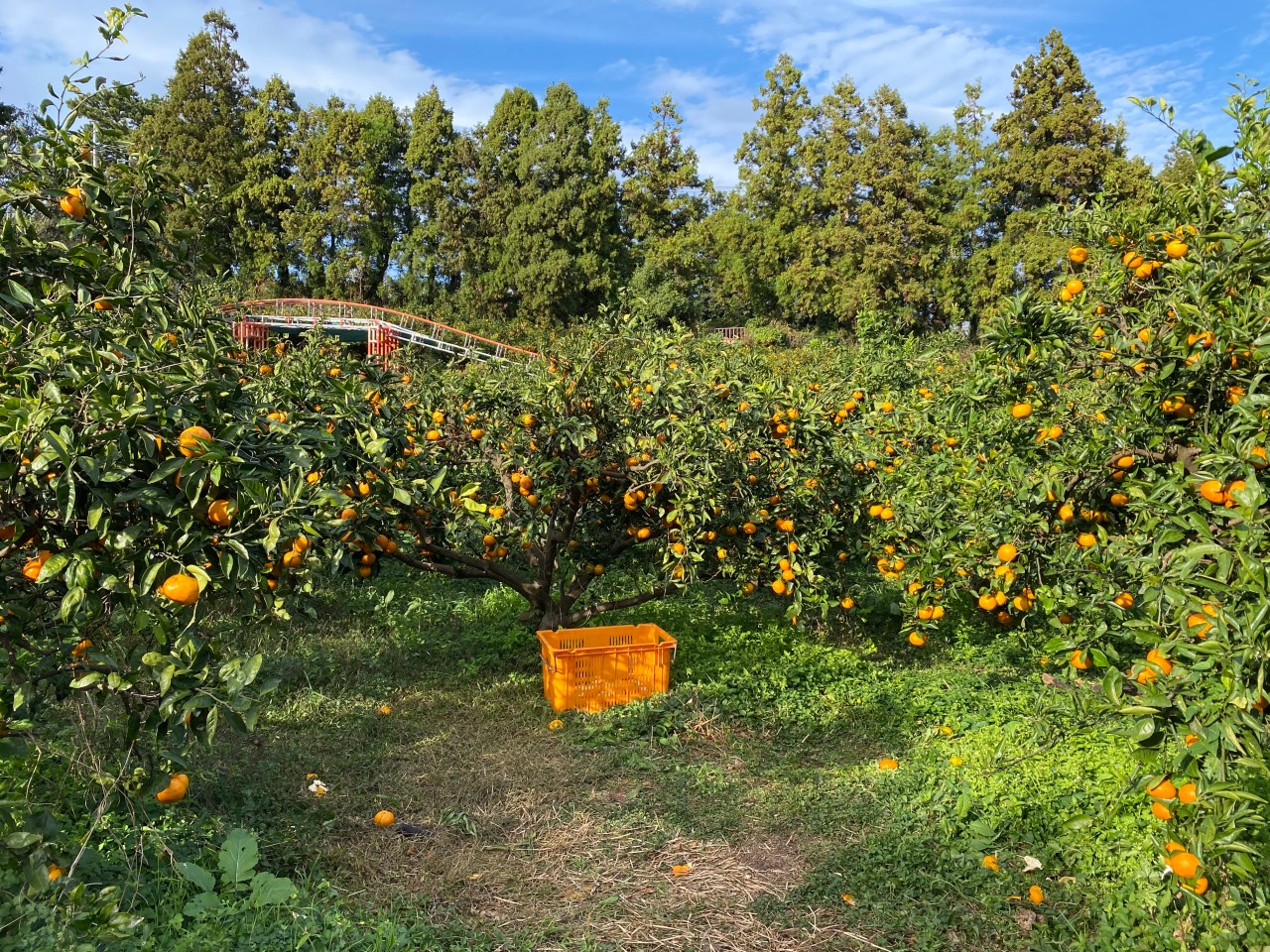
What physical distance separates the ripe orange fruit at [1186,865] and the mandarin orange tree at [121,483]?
1.78 metres

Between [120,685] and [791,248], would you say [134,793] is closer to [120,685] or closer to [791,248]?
[120,685]

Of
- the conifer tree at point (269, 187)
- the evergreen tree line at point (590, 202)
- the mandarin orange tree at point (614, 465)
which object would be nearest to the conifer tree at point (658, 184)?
the evergreen tree line at point (590, 202)

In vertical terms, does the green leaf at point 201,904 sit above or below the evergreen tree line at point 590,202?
below

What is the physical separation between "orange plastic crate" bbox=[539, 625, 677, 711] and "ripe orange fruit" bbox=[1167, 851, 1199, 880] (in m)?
2.33

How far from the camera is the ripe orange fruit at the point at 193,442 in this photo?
155 cm

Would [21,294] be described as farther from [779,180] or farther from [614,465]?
[779,180]

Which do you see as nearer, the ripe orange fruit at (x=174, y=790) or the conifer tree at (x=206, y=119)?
the ripe orange fruit at (x=174, y=790)

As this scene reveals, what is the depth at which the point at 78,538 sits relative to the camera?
1.67 metres

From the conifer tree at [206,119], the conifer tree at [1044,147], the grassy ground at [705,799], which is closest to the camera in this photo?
the grassy ground at [705,799]

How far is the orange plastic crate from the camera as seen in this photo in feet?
12.5

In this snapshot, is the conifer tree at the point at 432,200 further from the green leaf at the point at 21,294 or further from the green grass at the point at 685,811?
the green leaf at the point at 21,294

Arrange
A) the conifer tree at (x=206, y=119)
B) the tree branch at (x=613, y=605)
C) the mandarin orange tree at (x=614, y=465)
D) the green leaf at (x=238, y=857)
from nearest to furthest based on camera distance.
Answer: the green leaf at (x=238, y=857) → the mandarin orange tree at (x=614, y=465) → the tree branch at (x=613, y=605) → the conifer tree at (x=206, y=119)

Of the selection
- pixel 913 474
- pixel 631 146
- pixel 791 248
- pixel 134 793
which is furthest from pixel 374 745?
pixel 631 146

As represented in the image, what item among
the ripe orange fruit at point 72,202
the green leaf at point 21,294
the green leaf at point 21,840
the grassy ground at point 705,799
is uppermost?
the ripe orange fruit at point 72,202
